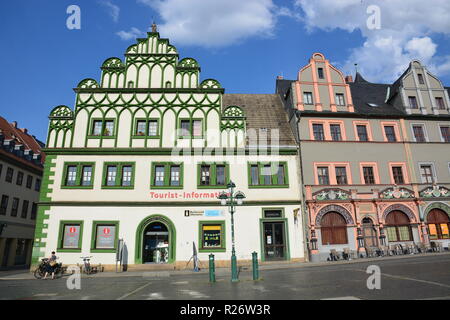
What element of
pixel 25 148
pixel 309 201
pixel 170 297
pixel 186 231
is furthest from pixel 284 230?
pixel 25 148

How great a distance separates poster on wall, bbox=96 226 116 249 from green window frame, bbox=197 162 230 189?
278 inches

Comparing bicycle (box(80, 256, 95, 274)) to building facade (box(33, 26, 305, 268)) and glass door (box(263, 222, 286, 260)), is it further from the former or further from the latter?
glass door (box(263, 222, 286, 260))

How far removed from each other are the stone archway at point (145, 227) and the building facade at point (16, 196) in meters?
15.9

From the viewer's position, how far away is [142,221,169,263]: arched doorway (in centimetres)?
2159

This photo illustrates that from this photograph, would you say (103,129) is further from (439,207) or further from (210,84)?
(439,207)

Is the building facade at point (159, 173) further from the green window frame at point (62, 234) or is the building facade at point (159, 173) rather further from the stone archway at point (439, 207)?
the stone archway at point (439, 207)

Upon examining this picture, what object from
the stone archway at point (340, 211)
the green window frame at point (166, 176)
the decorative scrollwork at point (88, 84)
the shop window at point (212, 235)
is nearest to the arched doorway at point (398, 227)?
the stone archway at point (340, 211)

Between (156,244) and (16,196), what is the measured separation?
19.6m

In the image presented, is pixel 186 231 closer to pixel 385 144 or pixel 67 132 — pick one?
pixel 67 132

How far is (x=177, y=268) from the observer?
828 inches

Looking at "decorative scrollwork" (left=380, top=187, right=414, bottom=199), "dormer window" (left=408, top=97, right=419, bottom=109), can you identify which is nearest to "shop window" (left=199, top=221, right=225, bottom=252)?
"decorative scrollwork" (left=380, top=187, right=414, bottom=199)

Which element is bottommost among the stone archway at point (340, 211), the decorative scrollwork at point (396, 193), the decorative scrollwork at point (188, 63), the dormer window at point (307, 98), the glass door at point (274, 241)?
the glass door at point (274, 241)

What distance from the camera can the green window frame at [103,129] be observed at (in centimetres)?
2333

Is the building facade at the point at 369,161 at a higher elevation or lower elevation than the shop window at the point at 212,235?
higher
